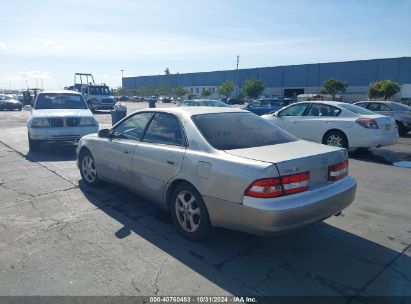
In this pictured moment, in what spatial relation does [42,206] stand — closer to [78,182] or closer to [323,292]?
[78,182]

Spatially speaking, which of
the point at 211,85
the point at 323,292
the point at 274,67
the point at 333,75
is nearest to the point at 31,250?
the point at 323,292

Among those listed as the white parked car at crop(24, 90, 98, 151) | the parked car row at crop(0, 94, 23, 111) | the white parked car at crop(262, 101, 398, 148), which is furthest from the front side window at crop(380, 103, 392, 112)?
the parked car row at crop(0, 94, 23, 111)

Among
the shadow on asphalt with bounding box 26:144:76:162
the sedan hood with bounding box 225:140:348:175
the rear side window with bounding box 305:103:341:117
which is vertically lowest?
the shadow on asphalt with bounding box 26:144:76:162

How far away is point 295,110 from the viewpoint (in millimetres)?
10023

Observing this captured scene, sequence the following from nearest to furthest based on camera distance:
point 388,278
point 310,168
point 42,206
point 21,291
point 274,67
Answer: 1. point 21,291
2. point 388,278
3. point 310,168
4. point 42,206
5. point 274,67

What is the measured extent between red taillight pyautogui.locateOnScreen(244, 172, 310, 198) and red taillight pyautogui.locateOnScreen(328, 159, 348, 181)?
636 mm

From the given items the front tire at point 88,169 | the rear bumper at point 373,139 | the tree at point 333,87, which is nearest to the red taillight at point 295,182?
the front tire at point 88,169

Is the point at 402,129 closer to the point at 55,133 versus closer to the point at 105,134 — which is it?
the point at 105,134

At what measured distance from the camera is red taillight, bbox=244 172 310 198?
3.08 meters

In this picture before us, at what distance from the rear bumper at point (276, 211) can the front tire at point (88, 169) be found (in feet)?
9.67

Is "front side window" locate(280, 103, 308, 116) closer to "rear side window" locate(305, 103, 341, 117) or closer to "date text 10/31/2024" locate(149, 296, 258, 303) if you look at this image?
"rear side window" locate(305, 103, 341, 117)

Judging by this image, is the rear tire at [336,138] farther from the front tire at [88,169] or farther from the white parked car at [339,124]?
the front tire at [88,169]

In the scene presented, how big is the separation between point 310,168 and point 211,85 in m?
89.9

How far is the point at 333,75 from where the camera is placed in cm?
6550
